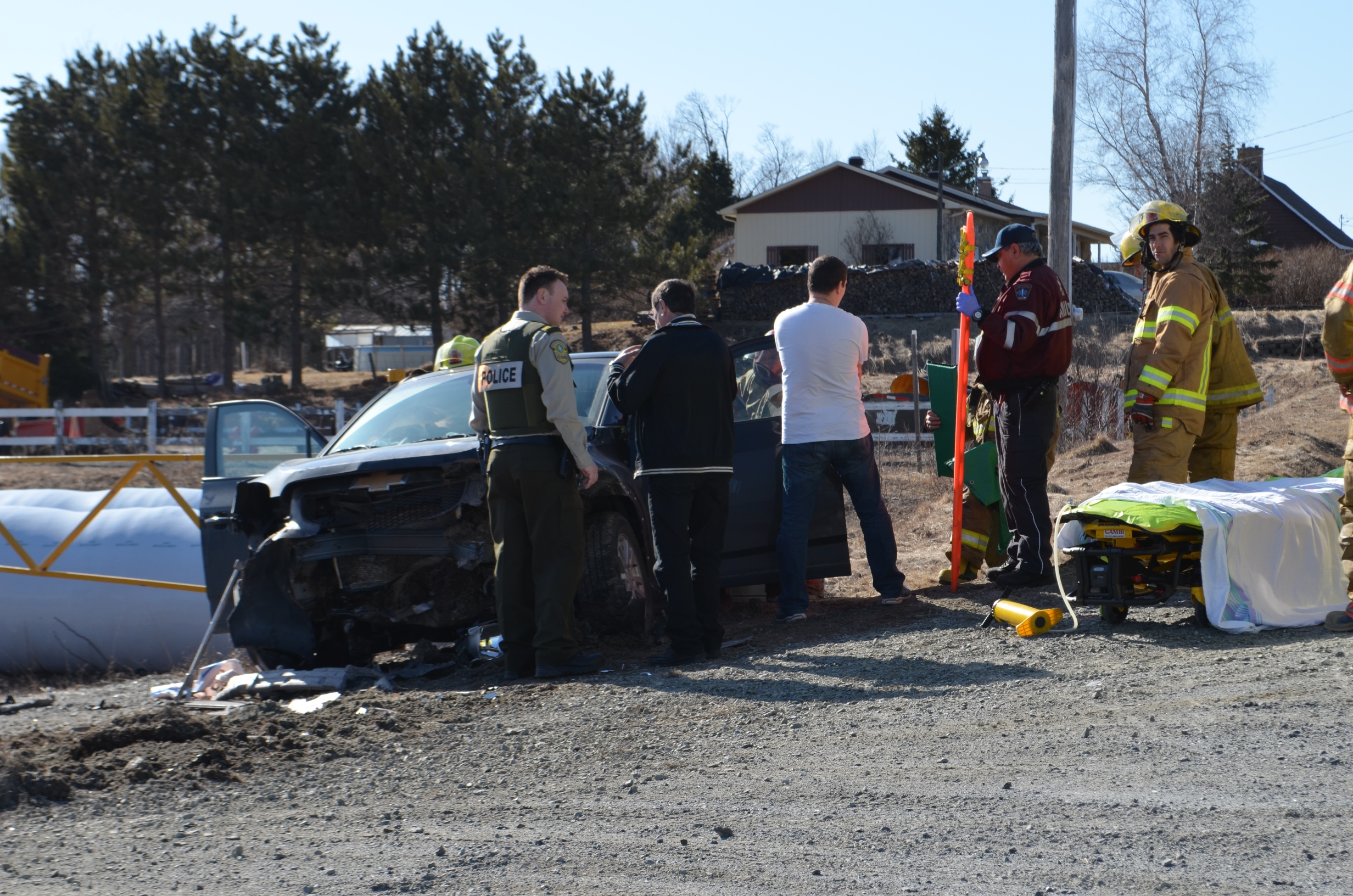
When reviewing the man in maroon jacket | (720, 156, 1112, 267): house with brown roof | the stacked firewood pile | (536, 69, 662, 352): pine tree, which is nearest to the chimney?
(720, 156, 1112, 267): house with brown roof

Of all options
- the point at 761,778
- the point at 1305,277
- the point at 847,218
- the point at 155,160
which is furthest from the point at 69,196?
the point at 1305,277

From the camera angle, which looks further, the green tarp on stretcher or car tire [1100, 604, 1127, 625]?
car tire [1100, 604, 1127, 625]

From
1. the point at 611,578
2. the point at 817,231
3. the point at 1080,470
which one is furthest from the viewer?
the point at 817,231

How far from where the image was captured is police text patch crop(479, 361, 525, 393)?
5.41m

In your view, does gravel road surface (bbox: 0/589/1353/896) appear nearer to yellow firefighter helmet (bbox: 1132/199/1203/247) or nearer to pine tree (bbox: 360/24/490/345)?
yellow firefighter helmet (bbox: 1132/199/1203/247)

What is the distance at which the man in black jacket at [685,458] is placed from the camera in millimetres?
5617

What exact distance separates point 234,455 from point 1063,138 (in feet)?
24.0

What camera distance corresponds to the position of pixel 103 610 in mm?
8023

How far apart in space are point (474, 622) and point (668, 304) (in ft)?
6.41

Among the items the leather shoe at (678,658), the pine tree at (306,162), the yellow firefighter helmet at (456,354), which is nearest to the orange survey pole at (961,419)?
the leather shoe at (678,658)

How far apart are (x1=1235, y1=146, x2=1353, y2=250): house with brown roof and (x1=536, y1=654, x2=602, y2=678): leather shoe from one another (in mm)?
56151

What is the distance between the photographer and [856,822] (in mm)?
3469

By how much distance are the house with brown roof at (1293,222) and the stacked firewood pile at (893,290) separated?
1088 inches

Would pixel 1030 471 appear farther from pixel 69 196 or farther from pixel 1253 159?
pixel 1253 159
